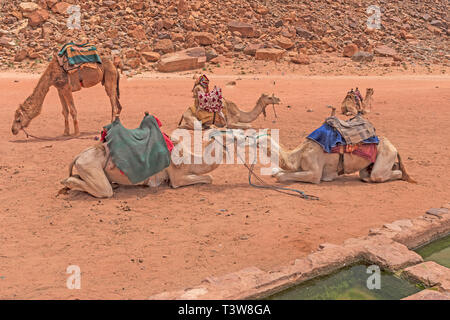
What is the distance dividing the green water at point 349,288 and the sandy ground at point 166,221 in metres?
0.49

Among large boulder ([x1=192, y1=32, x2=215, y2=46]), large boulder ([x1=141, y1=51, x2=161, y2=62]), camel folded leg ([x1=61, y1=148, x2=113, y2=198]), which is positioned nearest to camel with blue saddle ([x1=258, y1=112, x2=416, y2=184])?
camel folded leg ([x1=61, y1=148, x2=113, y2=198])

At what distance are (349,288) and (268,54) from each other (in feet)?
77.8

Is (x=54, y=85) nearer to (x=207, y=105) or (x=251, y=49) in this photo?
(x=207, y=105)

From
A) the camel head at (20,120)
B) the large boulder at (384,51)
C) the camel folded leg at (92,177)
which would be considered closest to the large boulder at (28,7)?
the camel head at (20,120)

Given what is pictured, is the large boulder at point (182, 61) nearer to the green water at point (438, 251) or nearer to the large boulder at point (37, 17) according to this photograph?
the large boulder at point (37, 17)

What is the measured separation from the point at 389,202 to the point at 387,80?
18.4 m

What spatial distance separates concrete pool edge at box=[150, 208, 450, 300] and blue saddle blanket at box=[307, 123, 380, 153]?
5.94 feet

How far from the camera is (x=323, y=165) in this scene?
7.57 meters

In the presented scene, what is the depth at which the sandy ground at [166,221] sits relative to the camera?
4.75 m

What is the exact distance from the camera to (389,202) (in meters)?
6.84

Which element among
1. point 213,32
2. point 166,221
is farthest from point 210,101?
point 213,32

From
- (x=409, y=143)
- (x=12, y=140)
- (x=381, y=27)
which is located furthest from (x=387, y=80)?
(x=12, y=140)
